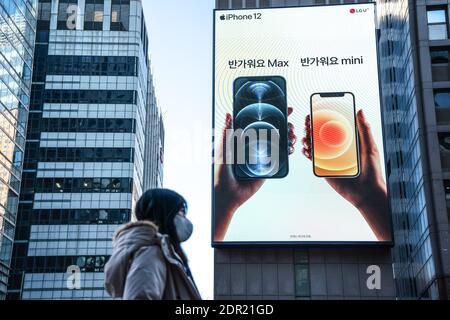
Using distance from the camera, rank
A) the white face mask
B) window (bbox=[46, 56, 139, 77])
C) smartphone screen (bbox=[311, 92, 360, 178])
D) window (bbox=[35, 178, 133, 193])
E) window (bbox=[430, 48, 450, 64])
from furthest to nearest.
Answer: window (bbox=[46, 56, 139, 77]) → window (bbox=[35, 178, 133, 193]) → window (bbox=[430, 48, 450, 64]) → smartphone screen (bbox=[311, 92, 360, 178]) → the white face mask

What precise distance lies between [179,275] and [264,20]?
1668 inches

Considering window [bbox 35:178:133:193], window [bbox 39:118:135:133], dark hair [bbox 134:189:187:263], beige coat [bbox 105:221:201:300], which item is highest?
window [bbox 39:118:135:133]

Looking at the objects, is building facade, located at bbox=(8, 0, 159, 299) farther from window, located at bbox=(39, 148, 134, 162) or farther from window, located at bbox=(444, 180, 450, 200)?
window, located at bbox=(444, 180, 450, 200)

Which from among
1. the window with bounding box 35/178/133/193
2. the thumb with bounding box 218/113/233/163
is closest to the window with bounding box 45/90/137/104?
the window with bounding box 35/178/133/193

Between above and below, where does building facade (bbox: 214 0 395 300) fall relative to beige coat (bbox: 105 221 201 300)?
above

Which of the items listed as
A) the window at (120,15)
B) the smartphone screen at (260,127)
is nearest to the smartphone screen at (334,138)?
the smartphone screen at (260,127)

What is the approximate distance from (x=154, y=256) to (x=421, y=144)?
41221mm

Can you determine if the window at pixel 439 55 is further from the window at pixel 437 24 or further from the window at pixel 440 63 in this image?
the window at pixel 437 24

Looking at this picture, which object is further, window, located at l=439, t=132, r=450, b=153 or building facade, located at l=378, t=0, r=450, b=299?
window, located at l=439, t=132, r=450, b=153

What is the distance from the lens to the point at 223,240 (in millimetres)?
40531

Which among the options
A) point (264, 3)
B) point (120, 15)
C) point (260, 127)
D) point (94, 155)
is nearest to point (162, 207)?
point (260, 127)

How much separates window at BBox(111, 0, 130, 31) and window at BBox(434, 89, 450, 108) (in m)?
43.2

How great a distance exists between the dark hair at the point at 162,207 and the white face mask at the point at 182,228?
2cm

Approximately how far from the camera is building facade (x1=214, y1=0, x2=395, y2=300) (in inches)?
1622
